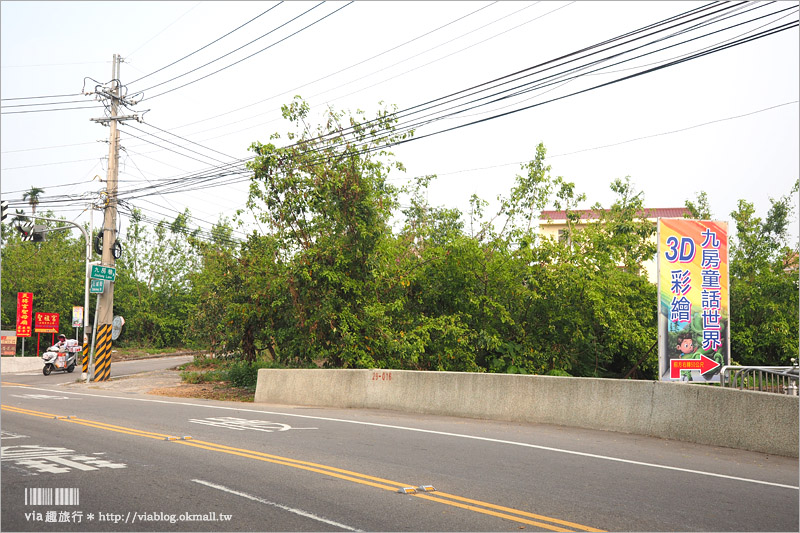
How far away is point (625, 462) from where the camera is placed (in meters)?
9.76

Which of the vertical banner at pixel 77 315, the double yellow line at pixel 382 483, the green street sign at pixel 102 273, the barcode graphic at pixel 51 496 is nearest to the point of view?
the double yellow line at pixel 382 483

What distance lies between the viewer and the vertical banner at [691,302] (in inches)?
560

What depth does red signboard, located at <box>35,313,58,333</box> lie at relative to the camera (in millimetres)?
40750

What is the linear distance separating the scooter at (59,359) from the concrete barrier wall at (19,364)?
13.7ft

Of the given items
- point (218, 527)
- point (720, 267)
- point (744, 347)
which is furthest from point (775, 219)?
point (218, 527)

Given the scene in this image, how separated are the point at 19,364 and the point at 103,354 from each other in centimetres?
1237

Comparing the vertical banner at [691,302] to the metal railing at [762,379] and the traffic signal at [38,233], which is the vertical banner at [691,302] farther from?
the traffic signal at [38,233]

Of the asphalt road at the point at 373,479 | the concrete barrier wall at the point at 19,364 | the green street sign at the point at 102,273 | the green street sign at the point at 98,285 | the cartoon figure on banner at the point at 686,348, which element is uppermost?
the green street sign at the point at 102,273

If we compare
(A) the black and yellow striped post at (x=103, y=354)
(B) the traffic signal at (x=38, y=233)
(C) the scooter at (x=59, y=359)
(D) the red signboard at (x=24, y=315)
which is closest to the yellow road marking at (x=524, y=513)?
(A) the black and yellow striped post at (x=103, y=354)

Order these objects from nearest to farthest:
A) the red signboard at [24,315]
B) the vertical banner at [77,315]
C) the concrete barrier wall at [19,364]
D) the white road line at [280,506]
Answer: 1. the white road line at [280,506]
2. the concrete barrier wall at [19,364]
3. the vertical banner at [77,315]
4. the red signboard at [24,315]

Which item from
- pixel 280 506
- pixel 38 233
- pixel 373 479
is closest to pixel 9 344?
pixel 38 233

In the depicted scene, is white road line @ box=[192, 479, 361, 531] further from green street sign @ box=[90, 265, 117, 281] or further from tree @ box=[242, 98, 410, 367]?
green street sign @ box=[90, 265, 117, 281]

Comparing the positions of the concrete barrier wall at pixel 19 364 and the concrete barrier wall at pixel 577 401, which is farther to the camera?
the concrete barrier wall at pixel 19 364

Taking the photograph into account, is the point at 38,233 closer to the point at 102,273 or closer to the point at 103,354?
the point at 102,273
